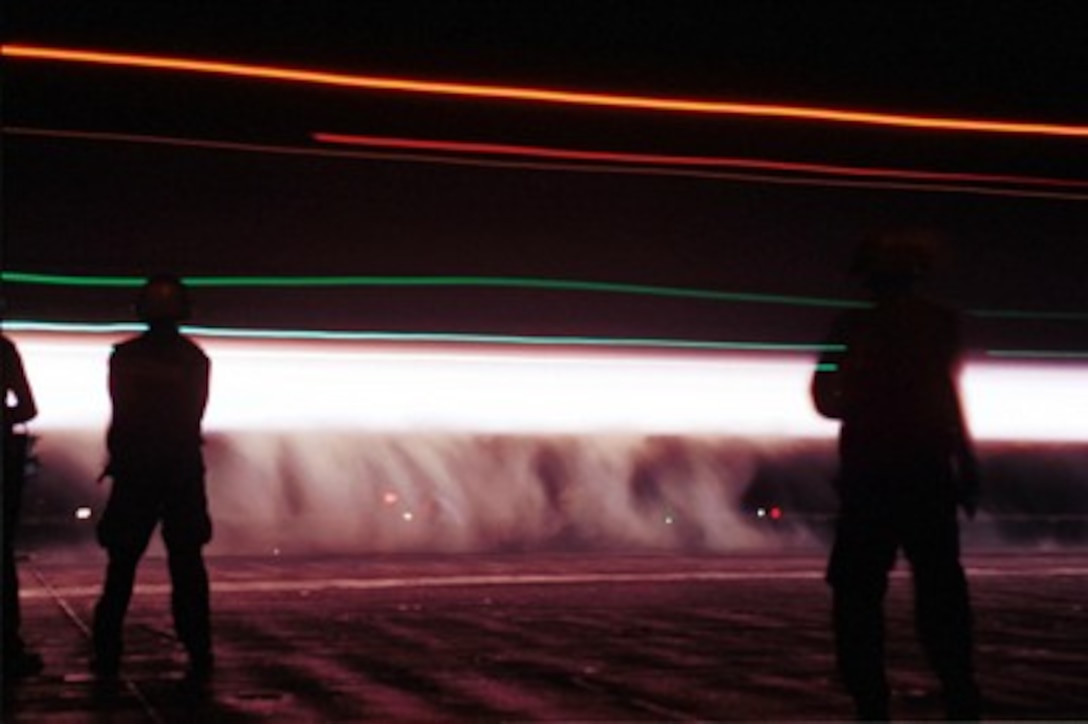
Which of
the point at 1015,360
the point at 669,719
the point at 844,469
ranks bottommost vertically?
the point at 669,719

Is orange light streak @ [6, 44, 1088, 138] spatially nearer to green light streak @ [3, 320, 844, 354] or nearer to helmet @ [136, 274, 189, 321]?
green light streak @ [3, 320, 844, 354]

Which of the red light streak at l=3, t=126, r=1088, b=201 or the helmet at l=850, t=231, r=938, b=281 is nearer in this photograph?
the helmet at l=850, t=231, r=938, b=281

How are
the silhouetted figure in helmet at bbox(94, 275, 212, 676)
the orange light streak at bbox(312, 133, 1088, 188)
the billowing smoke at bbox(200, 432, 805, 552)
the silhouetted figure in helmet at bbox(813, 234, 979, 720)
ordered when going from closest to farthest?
the silhouetted figure in helmet at bbox(813, 234, 979, 720)
the silhouetted figure in helmet at bbox(94, 275, 212, 676)
the orange light streak at bbox(312, 133, 1088, 188)
the billowing smoke at bbox(200, 432, 805, 552)

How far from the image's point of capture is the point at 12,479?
6750mm

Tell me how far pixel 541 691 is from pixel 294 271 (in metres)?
6.22

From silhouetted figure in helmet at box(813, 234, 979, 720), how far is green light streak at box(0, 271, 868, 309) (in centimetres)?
629

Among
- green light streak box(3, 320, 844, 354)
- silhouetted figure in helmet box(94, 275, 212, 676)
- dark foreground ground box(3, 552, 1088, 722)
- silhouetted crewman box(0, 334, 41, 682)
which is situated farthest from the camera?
green light streak box(3, 320, 844, 354)

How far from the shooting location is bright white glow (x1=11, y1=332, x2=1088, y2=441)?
11789 millimetres

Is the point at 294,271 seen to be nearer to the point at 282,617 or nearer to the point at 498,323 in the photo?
the point at 498,323

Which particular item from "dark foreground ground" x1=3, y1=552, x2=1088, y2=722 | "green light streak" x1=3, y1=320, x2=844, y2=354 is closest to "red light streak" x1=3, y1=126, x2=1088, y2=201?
"green light streak" x1=3, y1=320, x2=844, y2=354

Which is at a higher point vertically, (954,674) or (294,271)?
(294,271)

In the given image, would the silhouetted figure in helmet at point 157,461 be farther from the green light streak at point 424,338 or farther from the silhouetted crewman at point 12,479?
the green light streak at point 424,338

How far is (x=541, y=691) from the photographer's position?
245 inches

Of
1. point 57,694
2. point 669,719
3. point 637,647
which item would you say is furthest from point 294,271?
point 669,719
